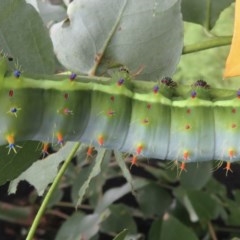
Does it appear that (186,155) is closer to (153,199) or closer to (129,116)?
(129,116)

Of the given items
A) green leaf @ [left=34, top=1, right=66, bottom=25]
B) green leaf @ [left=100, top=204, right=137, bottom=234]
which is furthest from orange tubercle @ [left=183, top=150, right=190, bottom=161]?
green leaf @ [left=100, top=204, right=137, bottom=234]

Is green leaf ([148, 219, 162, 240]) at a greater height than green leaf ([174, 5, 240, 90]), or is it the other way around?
green leaf ([174, 5, 240, 90])

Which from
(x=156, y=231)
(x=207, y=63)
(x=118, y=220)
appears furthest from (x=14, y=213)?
(x=207, y=63)

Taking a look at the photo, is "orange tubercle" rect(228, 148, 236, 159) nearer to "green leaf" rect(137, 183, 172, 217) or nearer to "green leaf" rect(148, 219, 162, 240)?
"green leaf" rect(148, 219, 162, 240)

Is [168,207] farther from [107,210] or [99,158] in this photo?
[99,158]

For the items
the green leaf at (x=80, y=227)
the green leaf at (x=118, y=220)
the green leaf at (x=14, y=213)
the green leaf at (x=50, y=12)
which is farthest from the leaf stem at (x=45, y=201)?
the green leaf at (x=14, y=213)

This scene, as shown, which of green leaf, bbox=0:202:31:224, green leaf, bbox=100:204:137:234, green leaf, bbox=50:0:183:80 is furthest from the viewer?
green leaf, bbox=0:202:31:224
